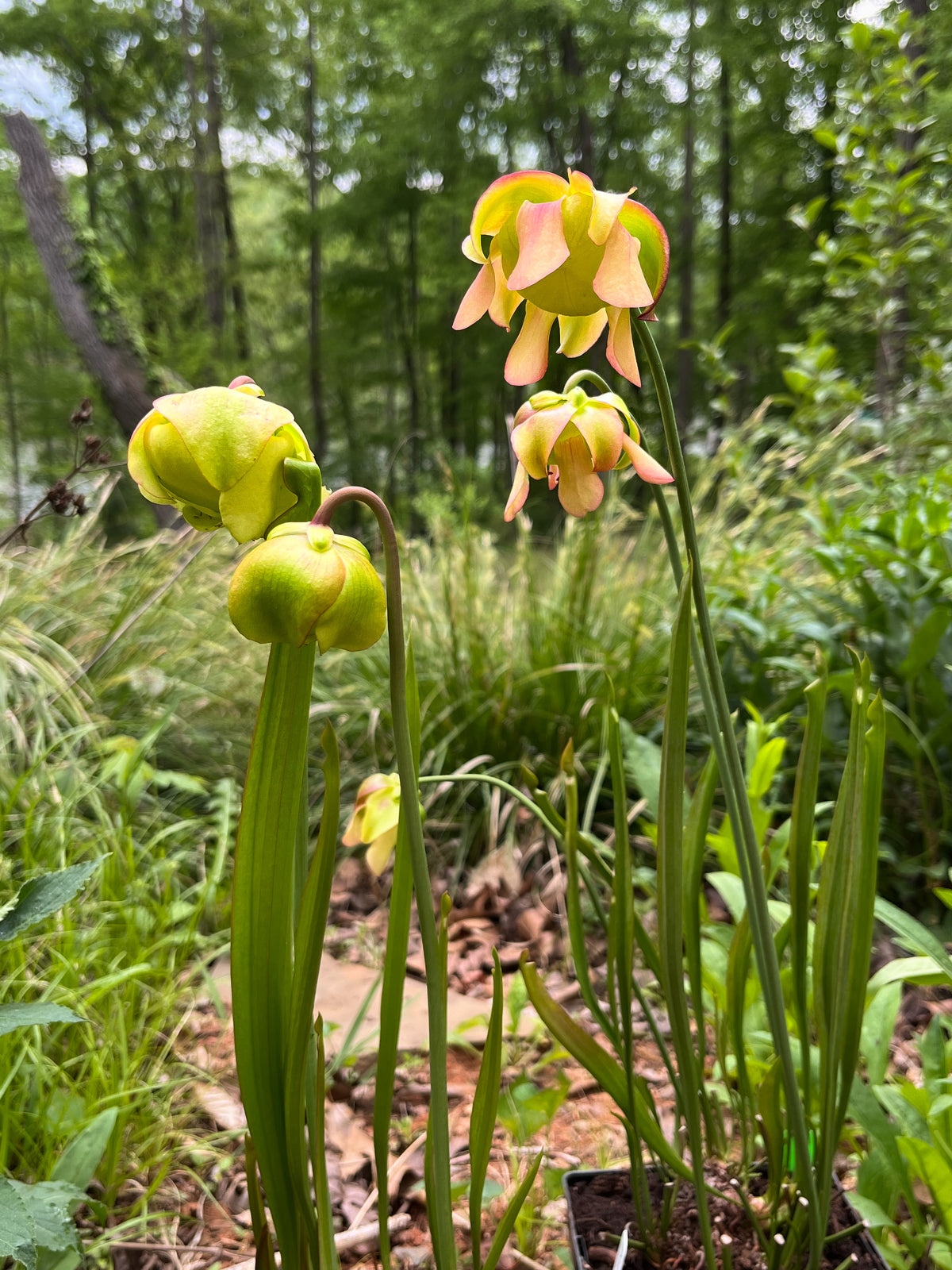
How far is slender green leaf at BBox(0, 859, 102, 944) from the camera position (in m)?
0.63

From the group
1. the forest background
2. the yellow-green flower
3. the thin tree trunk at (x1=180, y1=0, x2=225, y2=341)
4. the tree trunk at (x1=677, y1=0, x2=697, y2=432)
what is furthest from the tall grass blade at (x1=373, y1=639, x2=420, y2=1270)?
the thin tree trunk at (x1=180, y1=0, x2=225, y2=341)

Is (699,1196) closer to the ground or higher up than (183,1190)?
higher up

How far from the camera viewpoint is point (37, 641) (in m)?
1.91

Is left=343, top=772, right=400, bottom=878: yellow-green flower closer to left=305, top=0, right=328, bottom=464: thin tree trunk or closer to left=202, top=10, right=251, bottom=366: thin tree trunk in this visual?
left=202, top=10, right=251, bottom=366: thin tree trunk

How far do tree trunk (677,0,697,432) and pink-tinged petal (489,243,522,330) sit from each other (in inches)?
334

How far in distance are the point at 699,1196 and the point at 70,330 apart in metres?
6.01

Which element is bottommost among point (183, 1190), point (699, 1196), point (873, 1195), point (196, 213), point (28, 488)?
point (183, 1190)

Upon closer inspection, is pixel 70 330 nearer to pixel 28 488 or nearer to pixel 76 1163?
pixel 76 1163

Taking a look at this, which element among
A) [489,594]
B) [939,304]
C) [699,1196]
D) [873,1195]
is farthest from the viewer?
[939,304]

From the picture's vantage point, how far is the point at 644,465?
1.56 ft

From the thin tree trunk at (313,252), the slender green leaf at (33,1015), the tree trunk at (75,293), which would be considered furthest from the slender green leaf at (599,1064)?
the thin tree trunk at (313,252)

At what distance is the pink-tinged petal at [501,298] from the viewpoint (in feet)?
1.61

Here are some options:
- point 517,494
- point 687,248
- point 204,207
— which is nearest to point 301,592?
point 517,494

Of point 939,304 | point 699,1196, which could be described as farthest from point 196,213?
point 699,1196
